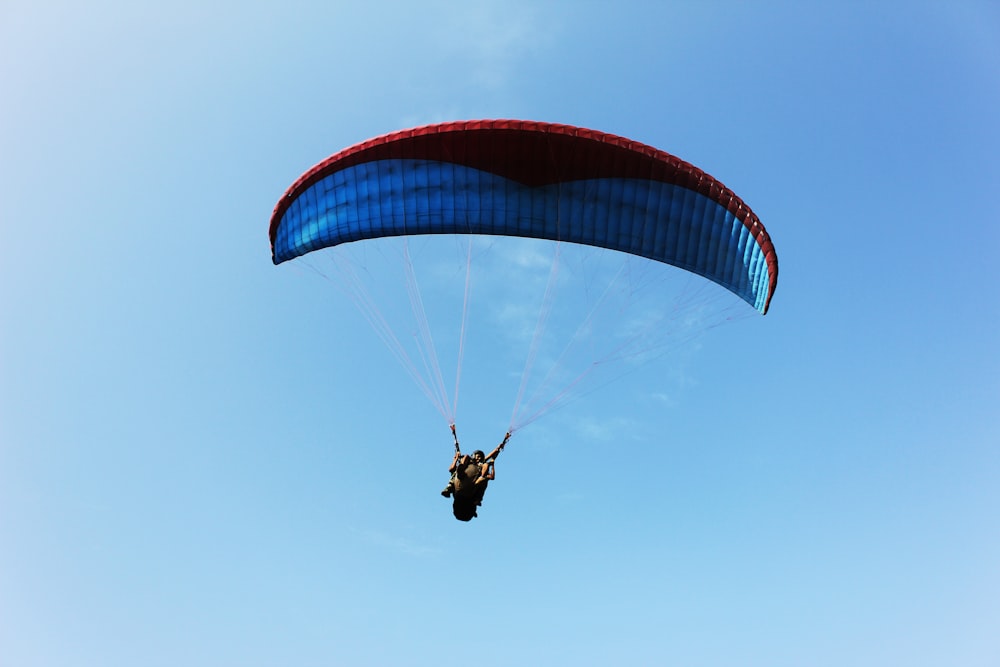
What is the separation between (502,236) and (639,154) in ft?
11.9

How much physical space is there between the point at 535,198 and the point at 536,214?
40cm

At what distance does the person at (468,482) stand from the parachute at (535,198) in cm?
525

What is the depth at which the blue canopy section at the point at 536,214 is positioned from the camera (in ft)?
47.9

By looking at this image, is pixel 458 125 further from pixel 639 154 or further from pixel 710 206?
pixel 710 206

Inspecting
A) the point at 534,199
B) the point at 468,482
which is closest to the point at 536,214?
the point at 534,199

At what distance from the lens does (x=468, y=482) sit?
44.1 feet

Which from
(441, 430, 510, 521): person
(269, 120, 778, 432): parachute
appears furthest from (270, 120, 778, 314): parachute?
(441, 430, 510, 521): person

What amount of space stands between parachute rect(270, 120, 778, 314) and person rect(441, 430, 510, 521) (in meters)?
5.25

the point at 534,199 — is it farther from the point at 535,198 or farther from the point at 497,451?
the point at 497,451

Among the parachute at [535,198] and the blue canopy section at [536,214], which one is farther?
the blue canopy section at [536,214]

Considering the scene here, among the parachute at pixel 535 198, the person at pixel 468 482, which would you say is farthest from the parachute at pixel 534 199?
the person at pixel 468 482

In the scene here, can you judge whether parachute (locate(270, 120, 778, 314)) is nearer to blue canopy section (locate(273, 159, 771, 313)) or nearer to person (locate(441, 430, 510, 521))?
blue canopy section (locate(273, 159, 771, 313))

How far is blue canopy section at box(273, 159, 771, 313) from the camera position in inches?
575

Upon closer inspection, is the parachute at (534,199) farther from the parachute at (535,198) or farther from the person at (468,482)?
the person at (468,482)
